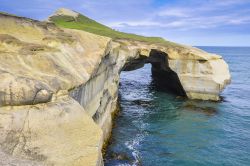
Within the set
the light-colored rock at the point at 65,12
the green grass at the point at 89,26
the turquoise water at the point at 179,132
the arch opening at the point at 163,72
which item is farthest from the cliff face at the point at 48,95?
the light-colored rock at the point at 65,12

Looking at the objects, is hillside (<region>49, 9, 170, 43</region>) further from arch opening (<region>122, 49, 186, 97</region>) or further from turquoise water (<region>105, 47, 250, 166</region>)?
turquoise water (<region>105, 47, 250, 166</region>)

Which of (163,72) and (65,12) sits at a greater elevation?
(65,12)

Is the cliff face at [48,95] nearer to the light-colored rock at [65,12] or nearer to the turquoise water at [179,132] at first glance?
the turquoise water at [179,132]

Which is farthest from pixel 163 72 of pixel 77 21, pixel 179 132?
pixel 179 132

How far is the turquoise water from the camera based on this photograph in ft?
70.2

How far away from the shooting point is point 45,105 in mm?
11320

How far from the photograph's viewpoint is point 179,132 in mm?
26984

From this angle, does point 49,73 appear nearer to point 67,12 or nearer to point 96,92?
point 96,92

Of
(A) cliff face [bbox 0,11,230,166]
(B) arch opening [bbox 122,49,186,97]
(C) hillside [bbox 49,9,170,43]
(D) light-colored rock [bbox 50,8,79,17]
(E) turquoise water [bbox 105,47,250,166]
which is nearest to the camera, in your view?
(A) cliff face [bbox 0,11,230,166]

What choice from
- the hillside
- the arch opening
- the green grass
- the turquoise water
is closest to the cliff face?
the turquoise water

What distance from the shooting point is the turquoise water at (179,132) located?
70.2ft

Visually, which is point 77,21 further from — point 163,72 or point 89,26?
point 163,72

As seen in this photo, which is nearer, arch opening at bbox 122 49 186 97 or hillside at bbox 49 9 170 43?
arch opening at bbox 122 49 186 97

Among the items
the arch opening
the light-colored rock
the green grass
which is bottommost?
the arch opening
